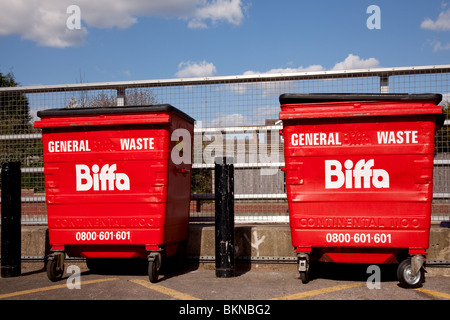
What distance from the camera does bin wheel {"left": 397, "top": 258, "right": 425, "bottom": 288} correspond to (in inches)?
190

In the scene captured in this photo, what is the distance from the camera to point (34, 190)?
22.8 ft

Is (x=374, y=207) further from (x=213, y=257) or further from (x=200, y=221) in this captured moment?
(x=200, y=221)

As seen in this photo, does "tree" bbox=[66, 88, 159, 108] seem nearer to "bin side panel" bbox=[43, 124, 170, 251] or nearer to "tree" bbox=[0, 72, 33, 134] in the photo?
"tree" bbox=[0, 72, 33, 134]

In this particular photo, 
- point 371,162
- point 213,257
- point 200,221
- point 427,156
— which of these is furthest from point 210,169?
point 427,156

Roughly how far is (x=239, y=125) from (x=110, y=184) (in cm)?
193

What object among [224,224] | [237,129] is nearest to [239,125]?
[237,129]

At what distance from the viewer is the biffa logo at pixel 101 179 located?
5.40 m

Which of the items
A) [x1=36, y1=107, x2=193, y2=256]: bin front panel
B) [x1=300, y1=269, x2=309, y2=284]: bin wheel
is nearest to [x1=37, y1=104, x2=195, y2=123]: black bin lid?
[x1=36, y1=107, x2=193, y2=256]: bin front panel

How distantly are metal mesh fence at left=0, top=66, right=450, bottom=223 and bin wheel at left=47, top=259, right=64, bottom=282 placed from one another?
1.56m

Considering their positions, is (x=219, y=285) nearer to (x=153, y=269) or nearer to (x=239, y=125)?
(x=153, y=269)

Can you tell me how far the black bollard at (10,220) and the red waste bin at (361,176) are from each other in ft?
10.9

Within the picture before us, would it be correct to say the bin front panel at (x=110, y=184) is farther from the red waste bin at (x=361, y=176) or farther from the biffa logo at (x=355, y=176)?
the biffa logo at (x=355, y=176)

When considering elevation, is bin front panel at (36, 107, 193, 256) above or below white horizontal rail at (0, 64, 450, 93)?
below

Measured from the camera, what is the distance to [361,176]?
5008 mm
